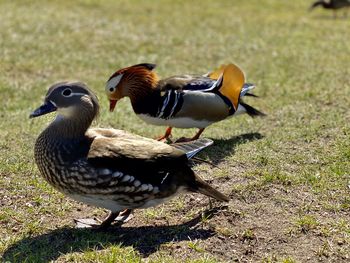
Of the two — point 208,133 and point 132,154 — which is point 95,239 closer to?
point 132,154

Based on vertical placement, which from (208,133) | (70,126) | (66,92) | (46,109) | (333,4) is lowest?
(333,4)

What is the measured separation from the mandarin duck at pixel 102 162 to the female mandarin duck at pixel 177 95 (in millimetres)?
1858

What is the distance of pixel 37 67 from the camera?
35.9 feet

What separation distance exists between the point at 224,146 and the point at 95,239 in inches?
102

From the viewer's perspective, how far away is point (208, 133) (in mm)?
7953

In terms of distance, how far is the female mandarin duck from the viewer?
7062 millimetres

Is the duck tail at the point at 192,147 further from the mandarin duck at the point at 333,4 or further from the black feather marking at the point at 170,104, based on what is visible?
the mandarin duck at the point at 333,4

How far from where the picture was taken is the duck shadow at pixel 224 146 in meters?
6.77

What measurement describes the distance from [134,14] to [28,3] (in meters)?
2.64

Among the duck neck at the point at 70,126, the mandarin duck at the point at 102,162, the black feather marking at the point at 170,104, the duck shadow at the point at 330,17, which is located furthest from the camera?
the duck shadow at the point at 330,17

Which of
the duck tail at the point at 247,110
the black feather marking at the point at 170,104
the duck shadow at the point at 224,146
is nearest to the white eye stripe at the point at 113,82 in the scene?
the black feather marking at the point at 170,104

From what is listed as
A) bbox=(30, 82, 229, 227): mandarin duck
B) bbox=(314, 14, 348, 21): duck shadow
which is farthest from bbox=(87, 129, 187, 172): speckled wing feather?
bbox=(314, 14, 348, 21): duck shadow

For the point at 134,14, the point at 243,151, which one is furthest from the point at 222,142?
the point at 134,14

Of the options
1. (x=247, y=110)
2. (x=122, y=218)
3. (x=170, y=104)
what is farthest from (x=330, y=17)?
(x=122, y=218)
